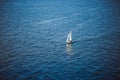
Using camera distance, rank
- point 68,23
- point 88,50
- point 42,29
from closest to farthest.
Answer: point 88,50
point 42,29
point 68,23

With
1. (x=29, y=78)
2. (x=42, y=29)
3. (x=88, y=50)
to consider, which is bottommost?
(x=29, y=78)

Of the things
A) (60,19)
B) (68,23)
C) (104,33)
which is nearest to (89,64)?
(104,33)

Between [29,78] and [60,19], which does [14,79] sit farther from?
[60,19]

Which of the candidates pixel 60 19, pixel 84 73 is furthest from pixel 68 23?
pixel 84 73

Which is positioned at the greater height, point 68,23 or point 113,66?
point 68,23

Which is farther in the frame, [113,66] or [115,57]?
[115,57]

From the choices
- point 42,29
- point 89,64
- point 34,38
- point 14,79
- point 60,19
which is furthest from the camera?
point 60,19

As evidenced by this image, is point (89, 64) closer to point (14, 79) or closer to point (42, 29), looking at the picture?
point (14, 79)

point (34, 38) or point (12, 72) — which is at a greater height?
point (34, 38)

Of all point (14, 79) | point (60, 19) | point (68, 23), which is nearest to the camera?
point (14, 79)
